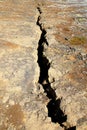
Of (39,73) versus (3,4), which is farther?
(3,4)

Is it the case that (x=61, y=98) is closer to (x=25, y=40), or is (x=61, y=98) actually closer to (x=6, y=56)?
(x=6, y=56)

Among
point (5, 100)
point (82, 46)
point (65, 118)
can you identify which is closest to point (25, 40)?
point (82, 46)

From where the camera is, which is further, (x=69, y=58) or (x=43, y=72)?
(x=69, y=58)

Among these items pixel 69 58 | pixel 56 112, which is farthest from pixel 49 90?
pixel 69 58

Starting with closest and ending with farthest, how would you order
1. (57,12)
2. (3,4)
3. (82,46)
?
(82,46) < (57,12) < (3,4)

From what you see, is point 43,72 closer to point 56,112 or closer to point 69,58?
point 69,58

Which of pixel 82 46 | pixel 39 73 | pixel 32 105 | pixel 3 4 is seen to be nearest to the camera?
pixel 32 105
